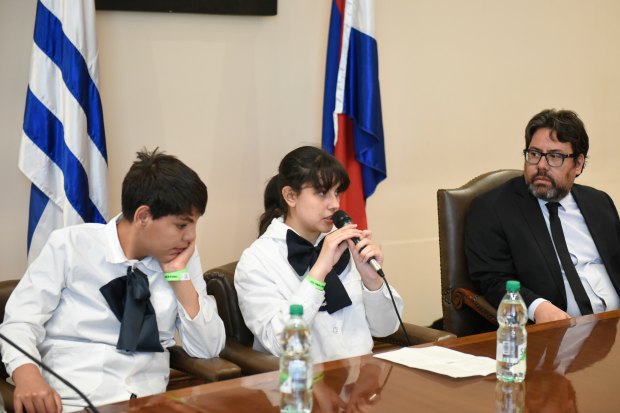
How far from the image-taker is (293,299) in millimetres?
2025

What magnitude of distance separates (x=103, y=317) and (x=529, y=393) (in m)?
1.20

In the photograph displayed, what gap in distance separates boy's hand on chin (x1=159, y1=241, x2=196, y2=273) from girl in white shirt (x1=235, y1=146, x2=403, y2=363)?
0.93 feet

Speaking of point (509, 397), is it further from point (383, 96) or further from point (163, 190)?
point (383, 96)

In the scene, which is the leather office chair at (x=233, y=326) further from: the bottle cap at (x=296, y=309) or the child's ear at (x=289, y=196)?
the bottle cap at (x=296, y=309)

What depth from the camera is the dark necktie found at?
2645mm

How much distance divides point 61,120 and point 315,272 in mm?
1399

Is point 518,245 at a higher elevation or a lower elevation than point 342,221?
lower

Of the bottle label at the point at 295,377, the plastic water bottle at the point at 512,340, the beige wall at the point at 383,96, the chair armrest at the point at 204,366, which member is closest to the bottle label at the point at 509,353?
the plastic water bottle at the point at 512,340

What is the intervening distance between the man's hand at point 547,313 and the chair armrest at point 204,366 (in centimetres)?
125

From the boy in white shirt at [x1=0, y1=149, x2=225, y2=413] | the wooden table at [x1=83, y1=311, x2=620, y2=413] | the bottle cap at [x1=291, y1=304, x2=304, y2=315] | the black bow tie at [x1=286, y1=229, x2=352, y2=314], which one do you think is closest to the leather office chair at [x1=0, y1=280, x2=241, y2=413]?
the boy in white shirt at [x1=0, y1=149, x2=225, y2=413]

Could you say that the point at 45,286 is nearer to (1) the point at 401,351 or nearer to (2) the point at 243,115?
(1) the point at 401,351

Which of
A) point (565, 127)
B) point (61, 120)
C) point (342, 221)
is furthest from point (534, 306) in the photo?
point (61, 120)

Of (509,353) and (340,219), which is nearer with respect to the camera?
(509,353)

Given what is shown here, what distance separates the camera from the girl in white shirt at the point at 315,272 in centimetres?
212
